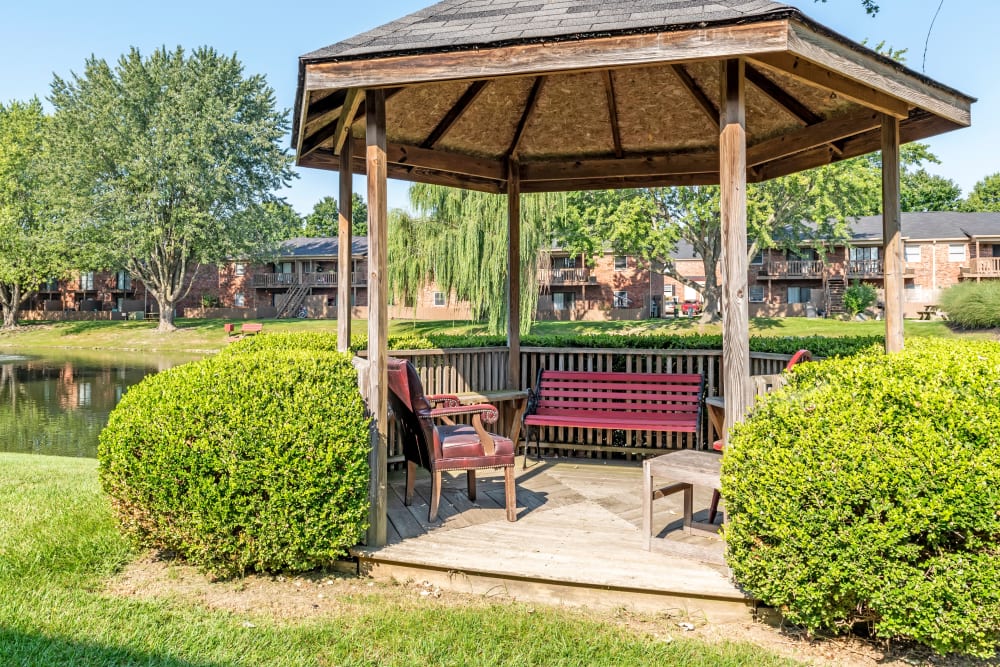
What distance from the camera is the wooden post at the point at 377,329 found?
4.39 metres

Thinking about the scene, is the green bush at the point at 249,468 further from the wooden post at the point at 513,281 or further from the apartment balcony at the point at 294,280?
the apartment balcony at the point at 294,280

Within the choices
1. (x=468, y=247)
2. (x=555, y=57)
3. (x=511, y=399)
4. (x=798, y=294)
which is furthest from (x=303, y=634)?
(x=798, y=294)

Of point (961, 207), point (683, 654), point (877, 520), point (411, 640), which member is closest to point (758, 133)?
point (877, 520)

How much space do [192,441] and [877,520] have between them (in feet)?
11.7

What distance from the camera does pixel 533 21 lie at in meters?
4.14

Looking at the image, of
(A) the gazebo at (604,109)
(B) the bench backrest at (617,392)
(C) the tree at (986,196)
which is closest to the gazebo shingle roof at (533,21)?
(A) the gazebo at (604,109)

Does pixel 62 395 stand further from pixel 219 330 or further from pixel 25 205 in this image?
pixel 25 205

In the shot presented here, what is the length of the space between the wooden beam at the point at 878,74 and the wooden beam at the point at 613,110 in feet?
A: 6.98

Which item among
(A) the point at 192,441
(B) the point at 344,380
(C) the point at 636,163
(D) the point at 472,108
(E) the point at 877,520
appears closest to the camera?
(E) the point at 877,520

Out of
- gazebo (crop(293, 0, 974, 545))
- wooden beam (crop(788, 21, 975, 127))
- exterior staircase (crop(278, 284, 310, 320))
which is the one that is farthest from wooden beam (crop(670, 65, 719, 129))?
exterior staircase (crop(278, 284, 310, 320))

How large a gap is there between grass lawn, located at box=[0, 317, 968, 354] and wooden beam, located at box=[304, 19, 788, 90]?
26183 millimetres

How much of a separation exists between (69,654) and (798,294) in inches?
1806

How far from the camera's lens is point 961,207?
→ 56.9m

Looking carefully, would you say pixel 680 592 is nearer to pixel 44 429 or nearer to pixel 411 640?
pixel 411 640
